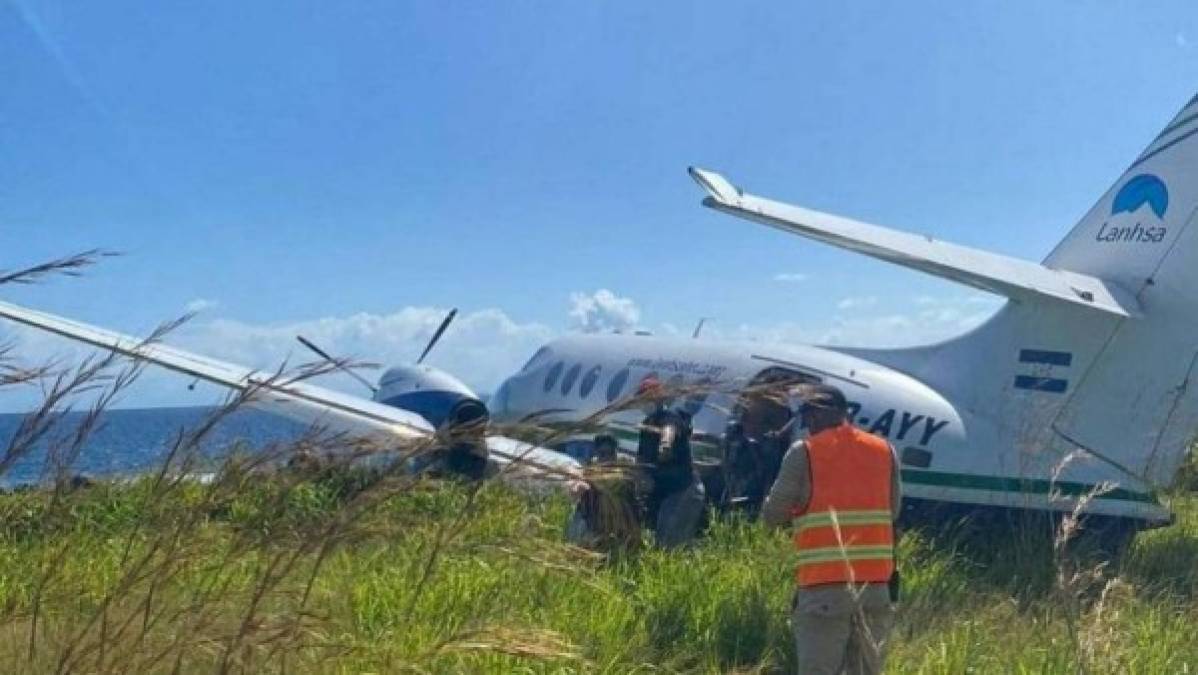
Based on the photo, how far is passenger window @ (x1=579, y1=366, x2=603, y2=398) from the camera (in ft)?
47.7

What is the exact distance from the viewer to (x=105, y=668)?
2.55 metres

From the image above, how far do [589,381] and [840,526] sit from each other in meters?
9.49

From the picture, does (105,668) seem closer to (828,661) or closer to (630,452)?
(828,661)

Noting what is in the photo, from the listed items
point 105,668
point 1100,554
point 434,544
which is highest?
point 434,544

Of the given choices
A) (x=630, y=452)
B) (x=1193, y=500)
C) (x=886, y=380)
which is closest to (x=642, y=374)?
(x=630, y=452)

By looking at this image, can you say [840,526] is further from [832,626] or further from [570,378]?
[570,378]

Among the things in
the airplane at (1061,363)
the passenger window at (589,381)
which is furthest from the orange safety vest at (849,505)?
the passenger window at (589,381)

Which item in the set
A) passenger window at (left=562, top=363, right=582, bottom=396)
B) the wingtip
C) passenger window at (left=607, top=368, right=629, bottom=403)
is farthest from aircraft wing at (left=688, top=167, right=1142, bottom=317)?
passenger window at (left=562, top=363, right=582, bottom=396)

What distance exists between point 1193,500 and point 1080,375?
2.32 m

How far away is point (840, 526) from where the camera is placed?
208 inches

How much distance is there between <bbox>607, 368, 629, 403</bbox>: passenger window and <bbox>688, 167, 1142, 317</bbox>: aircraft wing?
4.83 meters

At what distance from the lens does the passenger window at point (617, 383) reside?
1377 centimetres

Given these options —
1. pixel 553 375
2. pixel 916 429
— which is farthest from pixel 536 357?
pixel 916 429

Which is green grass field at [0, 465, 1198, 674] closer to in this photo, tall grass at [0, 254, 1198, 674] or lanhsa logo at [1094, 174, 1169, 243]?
tall grass at [0, 254, 1198, 674]
